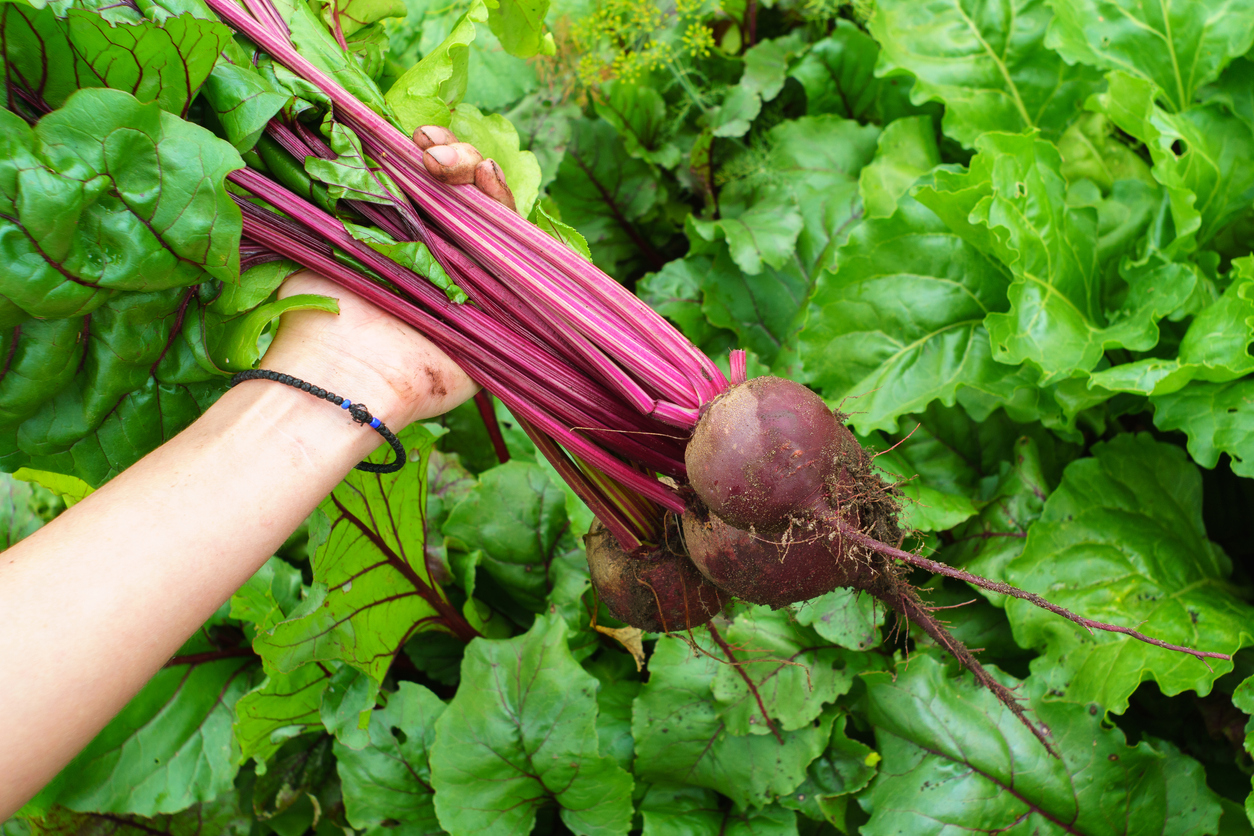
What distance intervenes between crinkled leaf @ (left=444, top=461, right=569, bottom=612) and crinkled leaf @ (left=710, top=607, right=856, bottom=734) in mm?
500

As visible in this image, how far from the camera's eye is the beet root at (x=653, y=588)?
136cm

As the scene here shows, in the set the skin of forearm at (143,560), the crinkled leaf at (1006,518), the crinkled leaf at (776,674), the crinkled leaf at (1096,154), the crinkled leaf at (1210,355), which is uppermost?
the skin of forearm at (143,560)

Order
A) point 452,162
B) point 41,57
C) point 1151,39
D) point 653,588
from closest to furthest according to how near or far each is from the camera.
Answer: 1. point 41,57
2. point 452,162
3. point 653,588
4. point 1151,39

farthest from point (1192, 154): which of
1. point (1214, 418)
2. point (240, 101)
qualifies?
point (240, 101)

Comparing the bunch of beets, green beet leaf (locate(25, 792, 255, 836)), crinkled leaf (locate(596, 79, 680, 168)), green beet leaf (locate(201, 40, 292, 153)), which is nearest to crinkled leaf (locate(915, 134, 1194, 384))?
the bunch of beets

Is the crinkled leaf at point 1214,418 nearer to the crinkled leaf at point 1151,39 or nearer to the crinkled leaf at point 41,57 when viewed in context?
the crinkled leaf at point 1151,39

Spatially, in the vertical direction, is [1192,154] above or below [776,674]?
above

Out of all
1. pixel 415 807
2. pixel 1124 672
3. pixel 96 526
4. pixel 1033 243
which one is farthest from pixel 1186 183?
pixel 415 807

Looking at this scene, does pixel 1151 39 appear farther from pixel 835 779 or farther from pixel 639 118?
pixel 835 779

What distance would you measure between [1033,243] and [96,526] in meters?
1.66

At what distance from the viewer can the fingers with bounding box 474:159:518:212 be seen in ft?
4.20

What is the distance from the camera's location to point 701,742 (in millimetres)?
1652

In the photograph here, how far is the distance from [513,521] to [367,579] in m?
0.40

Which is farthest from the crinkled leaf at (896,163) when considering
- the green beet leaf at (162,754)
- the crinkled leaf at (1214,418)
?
the green beet leaf at (162,754)
